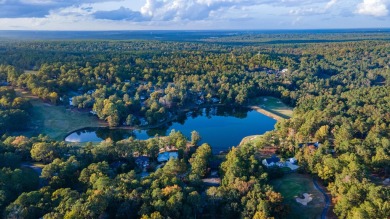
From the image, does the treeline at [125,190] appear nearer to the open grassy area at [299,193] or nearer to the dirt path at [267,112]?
the open grassy area at [299,193]

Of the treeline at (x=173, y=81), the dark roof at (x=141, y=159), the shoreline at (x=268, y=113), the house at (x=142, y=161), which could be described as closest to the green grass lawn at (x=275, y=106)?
the shoreline at (x=268, y=113)

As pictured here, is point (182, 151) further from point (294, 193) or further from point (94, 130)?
point (94, 130)

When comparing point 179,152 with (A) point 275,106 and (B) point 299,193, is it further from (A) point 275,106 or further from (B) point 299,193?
(A) point 275,106

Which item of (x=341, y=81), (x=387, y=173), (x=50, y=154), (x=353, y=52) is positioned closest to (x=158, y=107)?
(x=50, y=154)

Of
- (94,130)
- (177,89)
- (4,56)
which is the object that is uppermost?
(4,56)

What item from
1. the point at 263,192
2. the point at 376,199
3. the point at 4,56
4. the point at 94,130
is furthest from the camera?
the point at 4,56

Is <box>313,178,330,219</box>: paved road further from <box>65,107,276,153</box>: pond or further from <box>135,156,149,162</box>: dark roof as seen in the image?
<box>135,156,149,162</box>: dark roof
